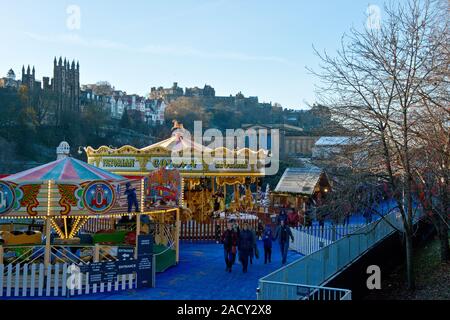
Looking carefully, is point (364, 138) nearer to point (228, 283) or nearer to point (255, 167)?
point (228, 283)

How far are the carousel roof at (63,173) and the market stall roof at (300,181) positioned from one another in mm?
14644

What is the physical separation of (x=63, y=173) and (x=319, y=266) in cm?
641

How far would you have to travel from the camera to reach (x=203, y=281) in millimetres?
13156

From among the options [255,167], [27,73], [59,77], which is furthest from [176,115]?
[255,167]

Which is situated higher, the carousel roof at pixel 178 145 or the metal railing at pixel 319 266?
the carousel roof at pixel 178 145

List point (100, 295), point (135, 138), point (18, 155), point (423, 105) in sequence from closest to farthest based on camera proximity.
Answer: point (100, 295), point (423, 105), point (18, 155), point (135, 138)

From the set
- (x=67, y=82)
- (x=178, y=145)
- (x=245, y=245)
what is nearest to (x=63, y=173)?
(x=245, y=245)

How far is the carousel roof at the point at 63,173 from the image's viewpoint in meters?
12.5

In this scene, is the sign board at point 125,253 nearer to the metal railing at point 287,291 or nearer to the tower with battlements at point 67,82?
the metal railing at point 287,291

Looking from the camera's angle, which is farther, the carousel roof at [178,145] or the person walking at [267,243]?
the carousel roof at [178,145]

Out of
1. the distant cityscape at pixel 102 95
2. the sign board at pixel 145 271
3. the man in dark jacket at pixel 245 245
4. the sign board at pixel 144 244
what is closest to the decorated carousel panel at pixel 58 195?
the sign board at pixel 144 244

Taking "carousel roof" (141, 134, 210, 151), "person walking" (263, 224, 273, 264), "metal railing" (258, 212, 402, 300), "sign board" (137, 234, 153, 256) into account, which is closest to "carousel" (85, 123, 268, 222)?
"carousel roof" (141, 134, 210, 151)

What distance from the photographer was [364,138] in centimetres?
1422
